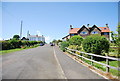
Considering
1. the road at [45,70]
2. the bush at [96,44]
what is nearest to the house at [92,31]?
the bush at [96,44]

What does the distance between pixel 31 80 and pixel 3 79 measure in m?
1.48

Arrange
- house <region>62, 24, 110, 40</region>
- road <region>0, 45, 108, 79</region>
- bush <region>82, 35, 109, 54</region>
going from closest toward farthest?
road <region>0, 45, 108, 79</region> < bush <region>82, 35, 109, 54</region> < house <region>62, 24, 110, 40</region>

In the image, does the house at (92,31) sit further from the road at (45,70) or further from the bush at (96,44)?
the road at (45,70)

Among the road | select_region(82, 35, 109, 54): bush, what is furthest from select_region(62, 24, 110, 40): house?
the road

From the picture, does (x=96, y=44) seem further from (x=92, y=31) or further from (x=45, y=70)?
(x=92, y=31)

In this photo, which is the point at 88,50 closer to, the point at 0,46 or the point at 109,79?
the point at 109,79

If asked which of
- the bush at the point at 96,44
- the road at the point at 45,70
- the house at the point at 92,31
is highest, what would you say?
the house at the point at 92,31

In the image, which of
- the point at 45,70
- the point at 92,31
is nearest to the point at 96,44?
the point at 45,70

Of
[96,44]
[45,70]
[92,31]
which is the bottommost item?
[45,70]

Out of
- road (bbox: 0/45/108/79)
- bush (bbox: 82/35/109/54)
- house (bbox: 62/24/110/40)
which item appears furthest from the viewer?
house (bbox: 62/24/110/40)

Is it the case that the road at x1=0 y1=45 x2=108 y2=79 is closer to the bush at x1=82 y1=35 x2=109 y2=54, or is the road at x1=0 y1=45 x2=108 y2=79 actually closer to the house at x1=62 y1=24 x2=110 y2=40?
the bush at x1=82 y1=35 x2=109 y2=54

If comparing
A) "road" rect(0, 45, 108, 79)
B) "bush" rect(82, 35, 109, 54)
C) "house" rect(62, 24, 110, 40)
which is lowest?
"road" rect(0, 45, 108, 79)

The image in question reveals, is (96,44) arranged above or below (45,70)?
above

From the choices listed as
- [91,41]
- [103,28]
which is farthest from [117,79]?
[103,28]
